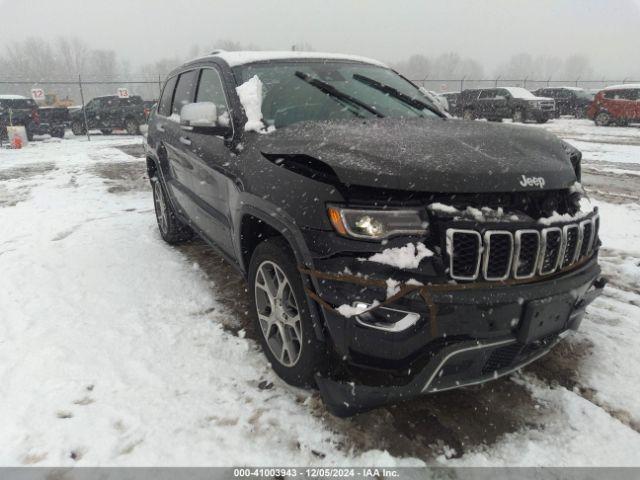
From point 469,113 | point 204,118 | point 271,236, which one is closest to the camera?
point 271,236

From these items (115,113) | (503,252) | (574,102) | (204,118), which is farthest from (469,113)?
(503,252)

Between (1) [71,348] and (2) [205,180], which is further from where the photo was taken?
(2) [205,180]

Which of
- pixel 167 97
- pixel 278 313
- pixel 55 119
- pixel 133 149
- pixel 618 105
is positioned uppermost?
pixel 167 97

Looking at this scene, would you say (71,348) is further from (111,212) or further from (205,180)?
(111,212)

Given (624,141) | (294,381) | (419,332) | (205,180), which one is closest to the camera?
(419,332)

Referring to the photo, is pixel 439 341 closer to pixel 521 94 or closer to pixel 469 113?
pixel 521 94

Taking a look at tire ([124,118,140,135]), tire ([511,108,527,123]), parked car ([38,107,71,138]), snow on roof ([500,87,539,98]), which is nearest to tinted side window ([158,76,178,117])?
tire ([124,118,140,135])

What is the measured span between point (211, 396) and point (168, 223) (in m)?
2.83

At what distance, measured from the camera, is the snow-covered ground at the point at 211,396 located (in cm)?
210

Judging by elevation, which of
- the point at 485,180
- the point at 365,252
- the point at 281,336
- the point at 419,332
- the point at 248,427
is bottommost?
the point at 248,427

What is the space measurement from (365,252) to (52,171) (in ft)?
35.7

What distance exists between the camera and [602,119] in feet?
66.1

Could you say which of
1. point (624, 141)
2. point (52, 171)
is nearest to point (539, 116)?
point (624, 141)

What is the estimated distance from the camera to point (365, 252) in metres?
1.91
